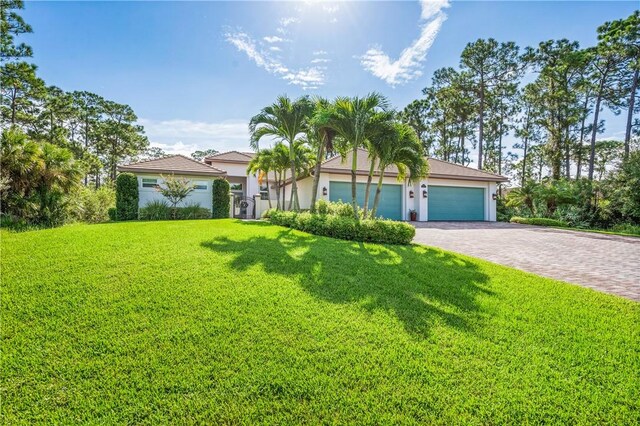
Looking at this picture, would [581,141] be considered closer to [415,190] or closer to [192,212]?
[415,190]

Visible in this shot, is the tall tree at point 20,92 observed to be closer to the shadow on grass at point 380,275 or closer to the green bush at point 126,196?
the green bush at point 126,196

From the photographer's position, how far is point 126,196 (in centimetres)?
1563

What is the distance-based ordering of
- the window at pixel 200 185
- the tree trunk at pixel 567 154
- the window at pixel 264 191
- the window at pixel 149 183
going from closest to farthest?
the window at pixel 149 183, the window at pixel 200 185, the window at pixel 264 191, the tree trunk at pixel 567 154

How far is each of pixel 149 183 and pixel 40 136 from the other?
576 inches

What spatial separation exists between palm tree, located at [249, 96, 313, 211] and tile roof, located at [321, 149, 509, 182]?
4.35 meters

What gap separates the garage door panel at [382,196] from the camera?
17734mm

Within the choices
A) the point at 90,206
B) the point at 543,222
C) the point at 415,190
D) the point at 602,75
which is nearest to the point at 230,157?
the point at 90,206

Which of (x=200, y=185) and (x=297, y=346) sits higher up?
(x=200, y=185)

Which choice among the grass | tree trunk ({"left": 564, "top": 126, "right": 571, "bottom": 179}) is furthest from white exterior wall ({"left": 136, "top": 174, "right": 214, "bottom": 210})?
tree trunk ({"left": 564, "top": 126, "right": 571, "bottom": 179})

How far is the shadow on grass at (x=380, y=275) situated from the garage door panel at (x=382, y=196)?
10.0 metres

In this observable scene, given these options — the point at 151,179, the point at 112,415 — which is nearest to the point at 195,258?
the point at 112,415

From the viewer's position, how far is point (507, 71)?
2695 cm

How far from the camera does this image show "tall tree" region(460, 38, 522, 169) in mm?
26000

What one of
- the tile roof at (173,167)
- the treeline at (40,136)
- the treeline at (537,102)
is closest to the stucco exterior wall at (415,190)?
the tile roof at (173,167)
